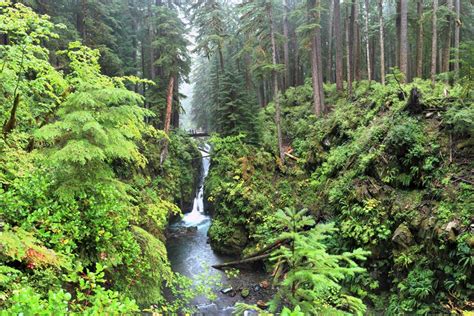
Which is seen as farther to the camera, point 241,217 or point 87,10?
point 87,10

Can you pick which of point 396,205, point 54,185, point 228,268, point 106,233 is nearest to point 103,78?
point 54,185

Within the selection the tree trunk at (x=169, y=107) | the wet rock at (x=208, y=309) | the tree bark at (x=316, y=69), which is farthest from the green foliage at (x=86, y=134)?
the tree bark at (x=316, y=69)

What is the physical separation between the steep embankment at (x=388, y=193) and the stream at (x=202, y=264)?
1.16 meters

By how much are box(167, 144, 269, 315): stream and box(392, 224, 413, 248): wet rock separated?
212 inches

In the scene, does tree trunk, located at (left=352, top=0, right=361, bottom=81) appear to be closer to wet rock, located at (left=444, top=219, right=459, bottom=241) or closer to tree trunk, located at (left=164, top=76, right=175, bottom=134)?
tree trunk, located at (left=164, top=76, right=175, bottom=134)

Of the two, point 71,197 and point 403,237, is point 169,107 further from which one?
point 71,197

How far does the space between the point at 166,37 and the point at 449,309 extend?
70.1 feet

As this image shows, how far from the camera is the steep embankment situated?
8.90m

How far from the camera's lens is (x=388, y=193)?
11.1m

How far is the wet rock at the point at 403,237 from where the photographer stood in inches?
385

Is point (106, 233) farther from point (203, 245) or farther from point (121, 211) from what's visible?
point (203, 245)

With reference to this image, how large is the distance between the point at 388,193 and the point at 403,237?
71.2 inches

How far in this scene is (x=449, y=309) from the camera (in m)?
8.15

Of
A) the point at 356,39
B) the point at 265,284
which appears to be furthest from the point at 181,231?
the point at 356,39
